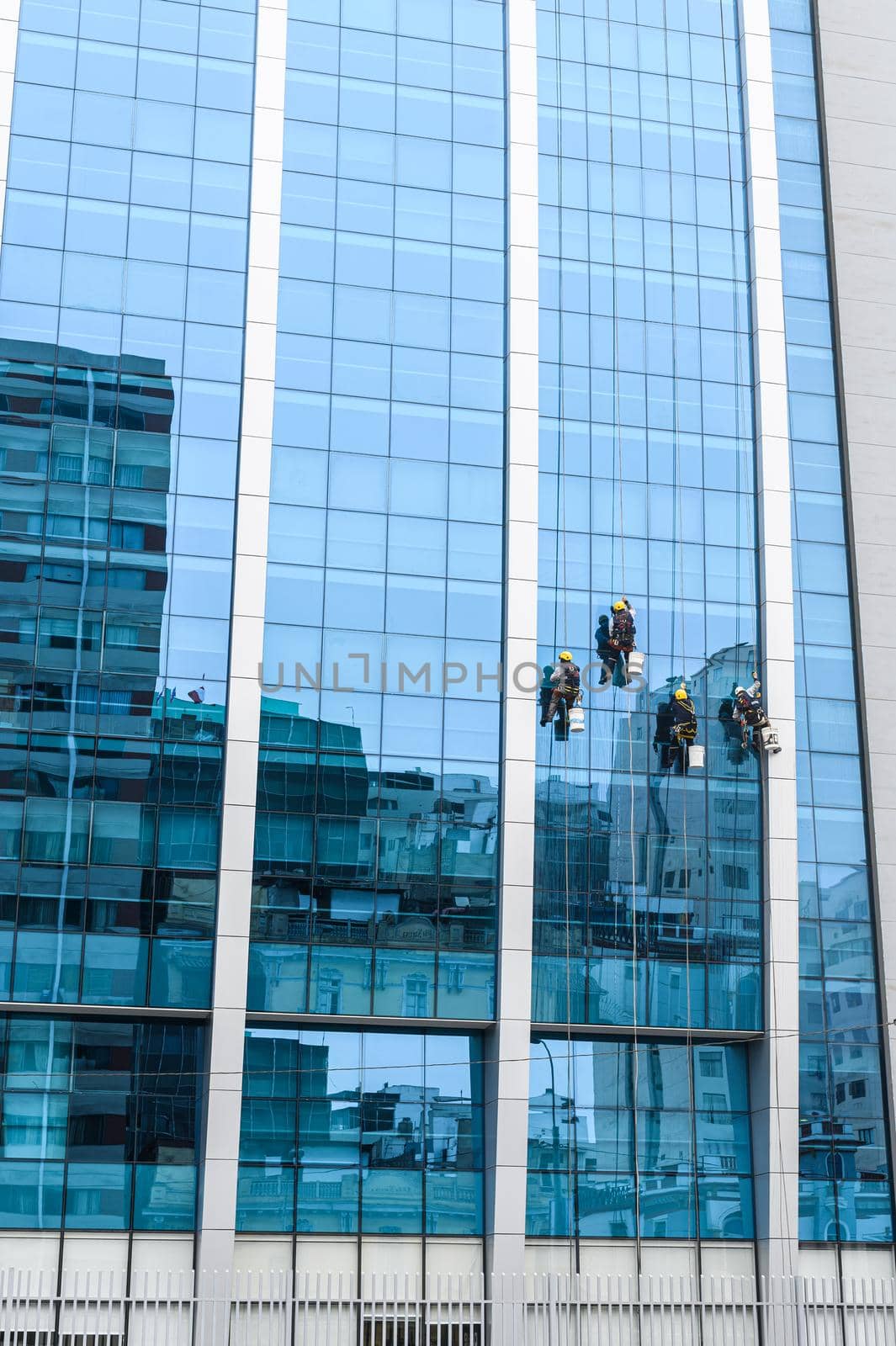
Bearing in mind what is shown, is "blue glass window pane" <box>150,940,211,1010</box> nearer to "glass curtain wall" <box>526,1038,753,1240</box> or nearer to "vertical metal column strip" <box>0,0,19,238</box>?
"glass curtain wall" <box>526,1038,753,1240</box>

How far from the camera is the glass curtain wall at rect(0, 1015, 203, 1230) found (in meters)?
32.5

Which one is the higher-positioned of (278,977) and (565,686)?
(565,686)

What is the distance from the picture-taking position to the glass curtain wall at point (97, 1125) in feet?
107

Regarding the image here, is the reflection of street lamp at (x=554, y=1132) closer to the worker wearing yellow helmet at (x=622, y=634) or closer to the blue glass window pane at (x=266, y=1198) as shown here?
the blue glass window pane at (x=266, y=1198)

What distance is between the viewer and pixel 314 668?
35.6 metres

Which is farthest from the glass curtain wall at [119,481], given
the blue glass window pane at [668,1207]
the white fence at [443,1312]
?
the blue glass window pane at [668,1207]

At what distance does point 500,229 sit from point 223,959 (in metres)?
20.9

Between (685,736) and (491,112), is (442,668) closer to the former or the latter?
(685,736)

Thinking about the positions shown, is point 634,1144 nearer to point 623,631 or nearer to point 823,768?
point 823,768

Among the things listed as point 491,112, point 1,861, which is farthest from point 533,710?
point 491,112

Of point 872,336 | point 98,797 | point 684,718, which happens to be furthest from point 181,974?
point 872,336

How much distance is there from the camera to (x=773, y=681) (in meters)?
37.7

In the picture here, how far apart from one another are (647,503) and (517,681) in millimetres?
6411

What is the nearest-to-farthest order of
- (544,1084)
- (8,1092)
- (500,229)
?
(8,1092) < (544,1084) < (500,229)
